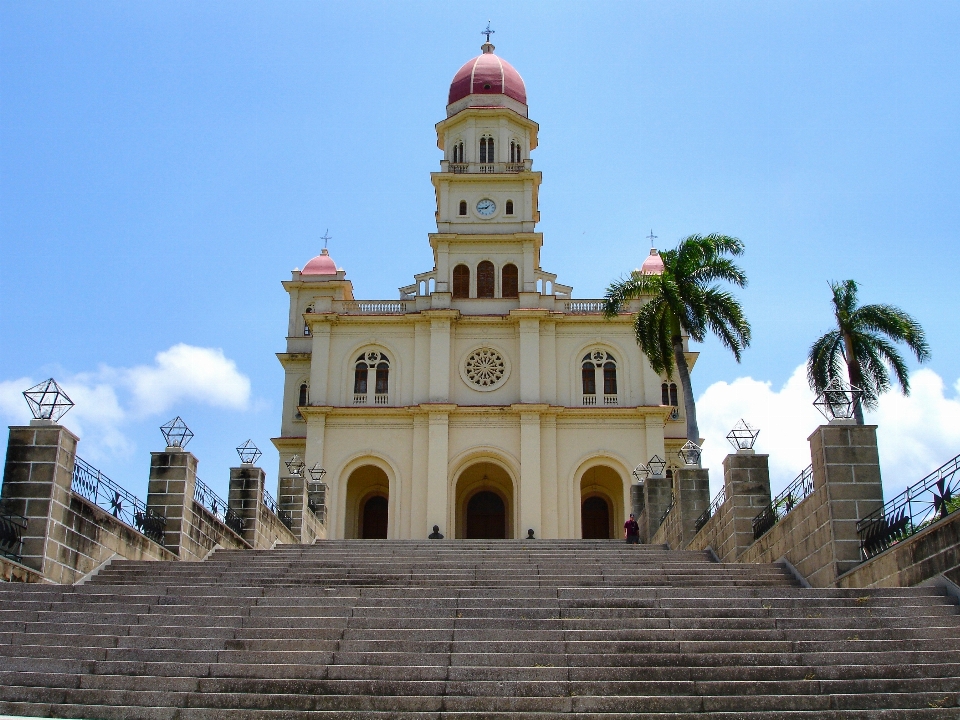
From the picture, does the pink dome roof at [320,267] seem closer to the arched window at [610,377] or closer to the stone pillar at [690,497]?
the arched window at [610,377]

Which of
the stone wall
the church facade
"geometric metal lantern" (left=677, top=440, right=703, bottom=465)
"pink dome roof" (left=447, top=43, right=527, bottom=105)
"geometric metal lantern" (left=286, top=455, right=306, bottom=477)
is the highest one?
"pink dome roof" (left=447, top=43, right=527, bottom=105)

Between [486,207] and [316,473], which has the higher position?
[486,207]

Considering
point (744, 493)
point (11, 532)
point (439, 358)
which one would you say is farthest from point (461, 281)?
point (11, 532)

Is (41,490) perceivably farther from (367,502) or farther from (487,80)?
(487,80)

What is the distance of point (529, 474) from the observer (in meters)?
38.1

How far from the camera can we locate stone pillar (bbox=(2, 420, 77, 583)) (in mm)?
14984

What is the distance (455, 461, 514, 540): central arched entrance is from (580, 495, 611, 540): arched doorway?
330 cm


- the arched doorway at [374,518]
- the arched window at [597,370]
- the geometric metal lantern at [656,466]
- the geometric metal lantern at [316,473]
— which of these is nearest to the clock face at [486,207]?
the arched window at [597,370]

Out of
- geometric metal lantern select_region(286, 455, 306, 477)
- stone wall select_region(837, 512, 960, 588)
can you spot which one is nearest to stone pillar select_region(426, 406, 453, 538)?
geometric metal lantern select_region(286, 455, 306, 477)

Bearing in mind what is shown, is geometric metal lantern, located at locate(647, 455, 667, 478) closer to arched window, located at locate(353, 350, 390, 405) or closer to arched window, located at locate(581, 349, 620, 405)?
arched window, located at locate(581, 349, 620, 405)

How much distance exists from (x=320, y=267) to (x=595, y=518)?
720 inches

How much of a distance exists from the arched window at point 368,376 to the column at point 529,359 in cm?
560

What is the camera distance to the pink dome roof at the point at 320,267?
1900 inches

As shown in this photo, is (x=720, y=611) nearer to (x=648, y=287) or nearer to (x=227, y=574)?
(x=227, y=574)
